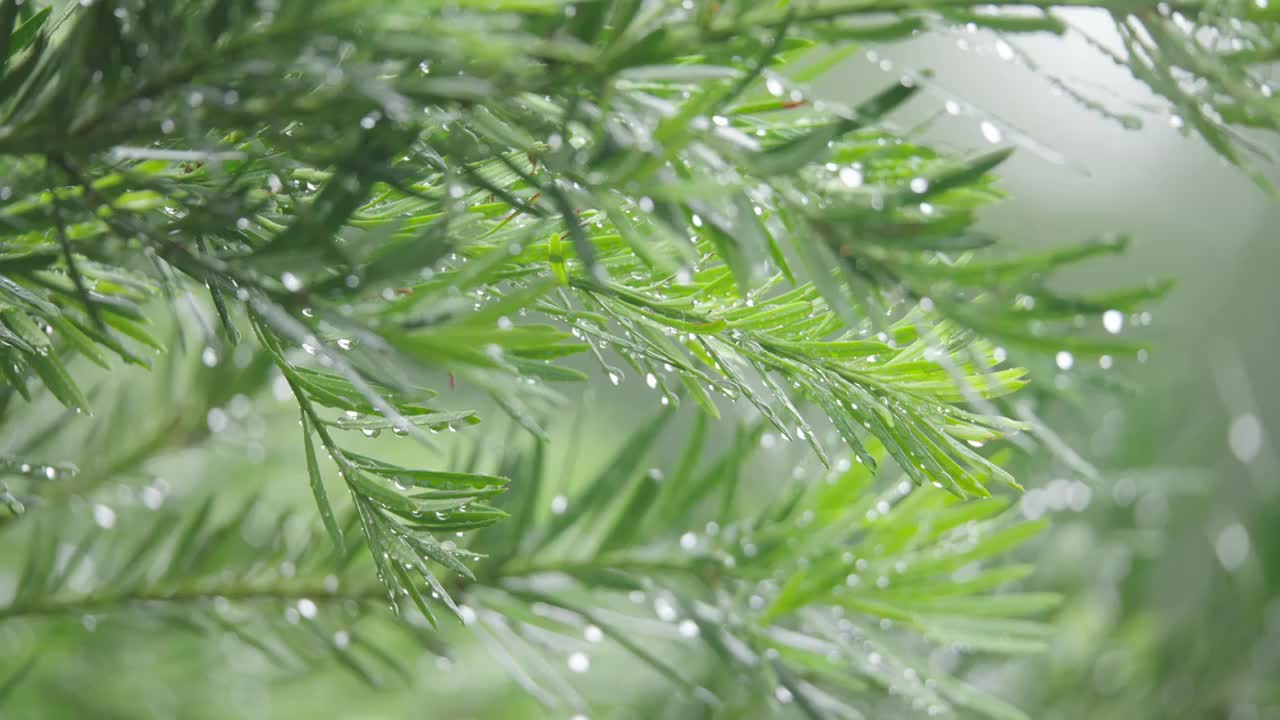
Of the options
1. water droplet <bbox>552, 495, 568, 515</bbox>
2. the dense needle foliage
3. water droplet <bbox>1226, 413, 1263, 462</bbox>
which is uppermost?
the dense needle foliage

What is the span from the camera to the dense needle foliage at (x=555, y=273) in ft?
0.51

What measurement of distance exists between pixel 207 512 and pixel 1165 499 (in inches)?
25.0

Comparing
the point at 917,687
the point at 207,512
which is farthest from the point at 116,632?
the point at 917,687

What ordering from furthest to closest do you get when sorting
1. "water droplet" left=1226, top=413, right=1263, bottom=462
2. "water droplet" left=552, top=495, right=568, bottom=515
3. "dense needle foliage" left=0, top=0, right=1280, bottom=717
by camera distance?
"water droplet" left=1226, top=413, right=1263, bottom=462 → "water droplet" left=552, top=495, right=568, bottom=515 → "dense needle foliage" left=0, top=0, right=1280, bottom=717

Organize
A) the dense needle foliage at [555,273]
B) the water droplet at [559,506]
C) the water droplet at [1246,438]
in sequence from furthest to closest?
the water droplet at [1246,438] < the water droplet at [559,506] < the dense needle foliage at [555,273]

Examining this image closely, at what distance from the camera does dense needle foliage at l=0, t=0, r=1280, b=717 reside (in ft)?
0.51

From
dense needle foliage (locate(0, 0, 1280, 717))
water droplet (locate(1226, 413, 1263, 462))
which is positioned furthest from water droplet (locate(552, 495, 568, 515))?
water droplet (locate(1226, 413, 1263, 462))

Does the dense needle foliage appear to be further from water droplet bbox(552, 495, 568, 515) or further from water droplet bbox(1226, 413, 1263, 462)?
water droplet bbox(1226, 413, 1263, 462)

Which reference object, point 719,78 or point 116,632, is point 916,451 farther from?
point 116,632

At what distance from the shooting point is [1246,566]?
73cm

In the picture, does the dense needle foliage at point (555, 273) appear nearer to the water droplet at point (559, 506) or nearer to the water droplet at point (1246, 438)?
the water droplet at point (559, 506)

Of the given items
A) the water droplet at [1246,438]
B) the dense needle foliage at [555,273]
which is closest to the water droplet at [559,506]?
the dense needle foliage at [555,273]

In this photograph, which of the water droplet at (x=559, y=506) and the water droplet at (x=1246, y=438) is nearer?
the water droplet at (x=559, y=506)

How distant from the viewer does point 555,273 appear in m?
0.20
